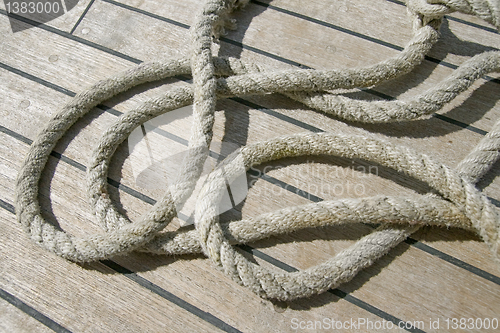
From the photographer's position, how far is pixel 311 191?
119 centimetres

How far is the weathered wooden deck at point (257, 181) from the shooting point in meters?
1.04

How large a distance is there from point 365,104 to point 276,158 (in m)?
0.36

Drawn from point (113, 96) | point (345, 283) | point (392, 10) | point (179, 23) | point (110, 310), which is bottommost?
point (110, 310)

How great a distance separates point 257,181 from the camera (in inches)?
47.4

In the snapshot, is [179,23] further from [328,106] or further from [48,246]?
[48,246]

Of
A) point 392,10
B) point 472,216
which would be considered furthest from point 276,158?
point 392,10

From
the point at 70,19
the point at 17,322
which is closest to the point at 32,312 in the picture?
the point at 17,322
